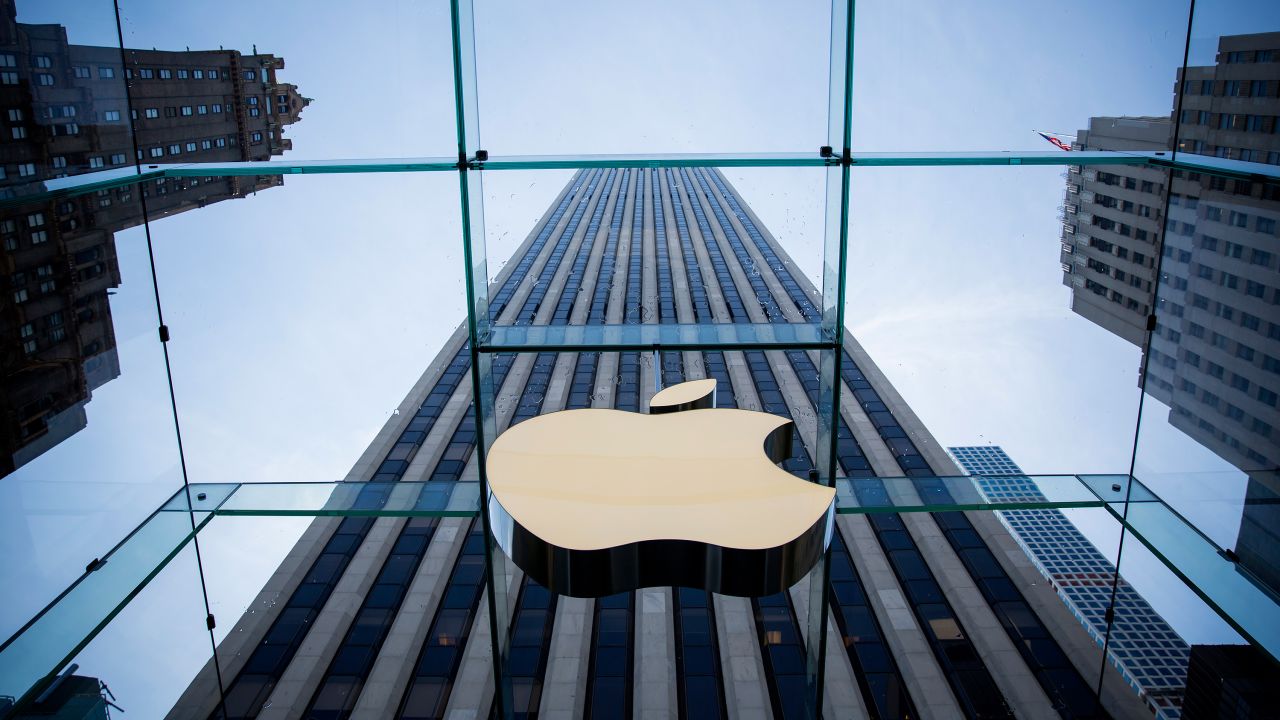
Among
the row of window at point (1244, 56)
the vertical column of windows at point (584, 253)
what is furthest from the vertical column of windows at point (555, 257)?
the row of window at point (1244, 56)

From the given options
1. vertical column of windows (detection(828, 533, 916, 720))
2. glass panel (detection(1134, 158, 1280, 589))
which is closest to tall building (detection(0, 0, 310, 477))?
glass panel (detection(1134, 158, 1280, 589))

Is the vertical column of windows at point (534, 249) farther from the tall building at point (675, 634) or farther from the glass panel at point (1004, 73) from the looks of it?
the tall building at point (675, 634)

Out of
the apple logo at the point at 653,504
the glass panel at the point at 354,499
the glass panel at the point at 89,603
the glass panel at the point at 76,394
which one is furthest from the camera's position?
the glass panel at the point at 354,499

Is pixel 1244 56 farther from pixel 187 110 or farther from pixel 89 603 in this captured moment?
pixel 89 603

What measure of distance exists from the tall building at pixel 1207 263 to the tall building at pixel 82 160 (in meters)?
4.40

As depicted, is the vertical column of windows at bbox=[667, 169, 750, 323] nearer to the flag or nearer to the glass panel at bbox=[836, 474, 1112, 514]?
the glass panel at bbox=[836, 474, 1112, 514]

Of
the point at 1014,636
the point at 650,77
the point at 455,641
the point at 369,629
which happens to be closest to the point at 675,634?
the point at 455,641

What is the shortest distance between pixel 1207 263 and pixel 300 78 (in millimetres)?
4814

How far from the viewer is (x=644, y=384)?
511 cm

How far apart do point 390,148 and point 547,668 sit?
17.5m

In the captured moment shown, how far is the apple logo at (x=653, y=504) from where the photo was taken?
260cm

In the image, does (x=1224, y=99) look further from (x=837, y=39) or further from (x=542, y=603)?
A: (x=542, y=603)

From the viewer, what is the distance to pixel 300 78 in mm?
3947

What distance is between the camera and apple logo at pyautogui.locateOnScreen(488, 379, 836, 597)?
8.54 ft
